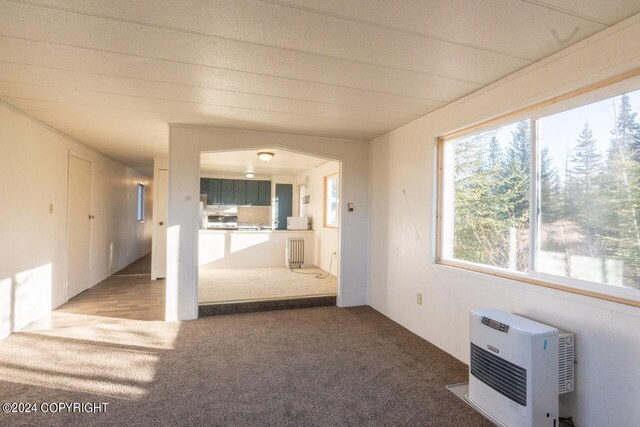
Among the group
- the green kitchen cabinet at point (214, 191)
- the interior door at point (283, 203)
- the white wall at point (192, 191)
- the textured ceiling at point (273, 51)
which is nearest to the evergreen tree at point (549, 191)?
the textured ceiling at point (273, 51)

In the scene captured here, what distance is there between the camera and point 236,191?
892 centimetres

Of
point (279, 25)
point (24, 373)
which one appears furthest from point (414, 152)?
point (24, 373)

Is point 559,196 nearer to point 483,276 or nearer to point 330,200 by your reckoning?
point 483,276

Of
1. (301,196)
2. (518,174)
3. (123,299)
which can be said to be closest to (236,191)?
(301,196)

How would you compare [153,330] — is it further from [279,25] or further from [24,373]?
[279,25]

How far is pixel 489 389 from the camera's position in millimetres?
2053

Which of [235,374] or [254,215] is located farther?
[254,215]

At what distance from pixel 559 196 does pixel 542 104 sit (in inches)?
25.2

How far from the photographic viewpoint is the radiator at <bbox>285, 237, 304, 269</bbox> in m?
6.83

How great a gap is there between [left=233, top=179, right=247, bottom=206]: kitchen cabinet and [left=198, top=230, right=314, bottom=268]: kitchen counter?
89.2 inches

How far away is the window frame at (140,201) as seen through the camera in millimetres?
8151

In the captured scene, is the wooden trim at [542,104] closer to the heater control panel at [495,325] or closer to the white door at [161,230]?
the heater control panel at [495,325]

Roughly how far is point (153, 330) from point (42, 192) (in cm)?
209

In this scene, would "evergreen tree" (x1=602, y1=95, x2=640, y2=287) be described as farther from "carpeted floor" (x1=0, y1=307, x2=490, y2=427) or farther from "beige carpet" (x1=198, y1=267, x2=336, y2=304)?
"beige carpet" (x1=198, y1=267, x2=336, y2=304)
